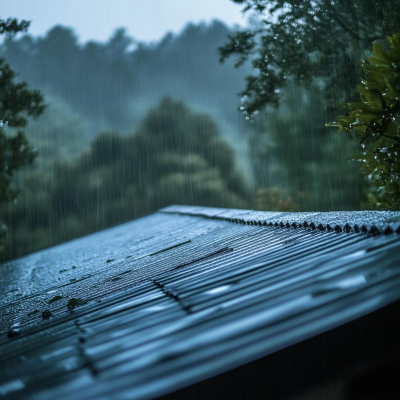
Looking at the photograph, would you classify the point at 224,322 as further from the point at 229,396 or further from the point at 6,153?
the point at 6,153

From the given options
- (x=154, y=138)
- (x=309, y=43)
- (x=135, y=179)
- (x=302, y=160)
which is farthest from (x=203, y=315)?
(x=154, y=138)

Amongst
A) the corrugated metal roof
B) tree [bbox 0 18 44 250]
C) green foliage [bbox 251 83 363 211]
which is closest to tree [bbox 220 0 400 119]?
tree [bbox 0 18 44 250]

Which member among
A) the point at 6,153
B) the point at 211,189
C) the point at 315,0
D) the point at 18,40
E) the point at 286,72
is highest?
the point at 18,40

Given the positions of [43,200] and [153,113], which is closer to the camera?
[43,200]

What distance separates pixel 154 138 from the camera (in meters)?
39.2

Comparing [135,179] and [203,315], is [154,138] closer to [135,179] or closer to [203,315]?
[135,179]

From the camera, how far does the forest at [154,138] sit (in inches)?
1074

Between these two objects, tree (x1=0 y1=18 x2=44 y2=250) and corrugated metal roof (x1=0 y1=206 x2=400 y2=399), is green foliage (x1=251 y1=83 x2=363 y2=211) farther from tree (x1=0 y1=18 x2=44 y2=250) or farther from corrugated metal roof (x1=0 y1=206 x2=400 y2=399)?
corrugated metal roof (x1=0 y1=206 x2=400 y2=399)

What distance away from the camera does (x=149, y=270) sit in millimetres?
3971

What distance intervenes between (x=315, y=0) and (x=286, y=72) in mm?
1957

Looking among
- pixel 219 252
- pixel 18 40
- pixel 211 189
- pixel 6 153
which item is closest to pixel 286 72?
pixel 6 153

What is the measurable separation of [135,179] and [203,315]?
35.9m

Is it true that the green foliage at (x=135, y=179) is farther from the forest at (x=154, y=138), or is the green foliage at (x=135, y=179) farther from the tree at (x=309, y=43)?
the tree at (x=309, y=43)

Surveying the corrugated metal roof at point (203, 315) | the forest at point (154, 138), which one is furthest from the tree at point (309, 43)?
the corrugated metal roof at point (203, 315)
